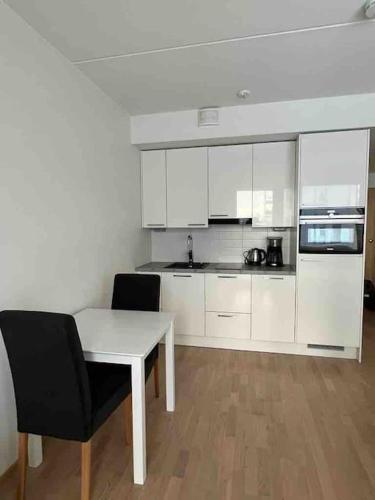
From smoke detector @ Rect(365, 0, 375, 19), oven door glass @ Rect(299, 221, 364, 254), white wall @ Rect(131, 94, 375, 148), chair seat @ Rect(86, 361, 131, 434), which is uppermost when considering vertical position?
smoke detector @ Rect(365, 0, 375, 19)

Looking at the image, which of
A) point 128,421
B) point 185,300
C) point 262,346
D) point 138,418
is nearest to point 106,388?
point 138,418

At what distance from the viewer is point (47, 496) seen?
148 cm

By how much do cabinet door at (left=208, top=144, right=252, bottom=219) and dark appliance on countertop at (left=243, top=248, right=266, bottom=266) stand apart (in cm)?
46

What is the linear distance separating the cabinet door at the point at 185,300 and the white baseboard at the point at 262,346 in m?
0.11

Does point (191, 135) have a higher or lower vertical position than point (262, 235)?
higher

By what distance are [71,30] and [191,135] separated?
1.44 metres

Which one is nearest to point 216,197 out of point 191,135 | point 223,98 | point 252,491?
point 191,135

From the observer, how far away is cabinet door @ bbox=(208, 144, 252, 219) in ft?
10.5

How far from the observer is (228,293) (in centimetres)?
312

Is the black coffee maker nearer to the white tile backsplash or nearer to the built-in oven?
the white tile backsplash

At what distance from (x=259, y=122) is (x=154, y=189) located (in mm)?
1311

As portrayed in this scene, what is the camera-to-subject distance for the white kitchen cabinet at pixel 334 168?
8.93 feet

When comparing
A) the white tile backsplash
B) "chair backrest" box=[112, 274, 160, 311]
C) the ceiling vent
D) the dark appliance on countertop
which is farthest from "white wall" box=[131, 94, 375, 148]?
"chair backrest" box=[112, 274, 160, 311]

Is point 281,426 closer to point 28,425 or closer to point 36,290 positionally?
point 28,425
